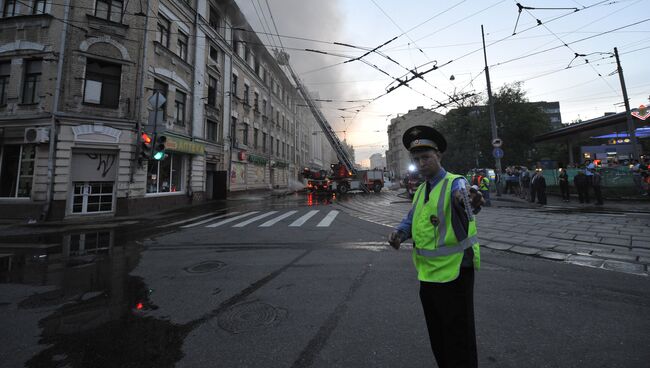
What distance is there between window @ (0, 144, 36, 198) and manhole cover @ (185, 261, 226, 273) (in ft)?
40.1

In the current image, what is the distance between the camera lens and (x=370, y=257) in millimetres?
5070

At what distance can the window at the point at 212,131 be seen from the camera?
19344mm

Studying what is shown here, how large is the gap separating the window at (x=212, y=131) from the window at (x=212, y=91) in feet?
4.45

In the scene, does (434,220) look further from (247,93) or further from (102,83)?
(247,93)

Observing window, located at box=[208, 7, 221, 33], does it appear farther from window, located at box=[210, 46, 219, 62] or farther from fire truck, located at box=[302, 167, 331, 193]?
fire truck, located at box=[302, 167, 331, 193]

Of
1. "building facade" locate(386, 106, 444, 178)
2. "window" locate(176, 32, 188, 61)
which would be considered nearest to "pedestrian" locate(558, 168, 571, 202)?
"window" locate(176, 32, 188, 61)

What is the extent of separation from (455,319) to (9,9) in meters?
20.7

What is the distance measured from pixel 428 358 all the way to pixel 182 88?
722 inches

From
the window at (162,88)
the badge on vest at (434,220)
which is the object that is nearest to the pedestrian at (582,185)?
the badge on vest at (434,220)

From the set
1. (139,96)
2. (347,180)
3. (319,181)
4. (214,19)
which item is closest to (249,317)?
(139,96)

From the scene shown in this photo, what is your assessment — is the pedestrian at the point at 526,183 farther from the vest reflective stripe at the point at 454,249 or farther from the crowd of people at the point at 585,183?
the vest reflective stripe at the point at 454,249

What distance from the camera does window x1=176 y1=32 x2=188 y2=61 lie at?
1609cm

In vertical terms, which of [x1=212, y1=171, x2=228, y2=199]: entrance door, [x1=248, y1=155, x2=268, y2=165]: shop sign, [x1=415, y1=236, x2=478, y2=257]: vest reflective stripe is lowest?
[x1=415, y1=236, x2=478, y2=257]: vest reflective stripe

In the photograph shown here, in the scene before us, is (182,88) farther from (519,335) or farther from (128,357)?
(519,335)
